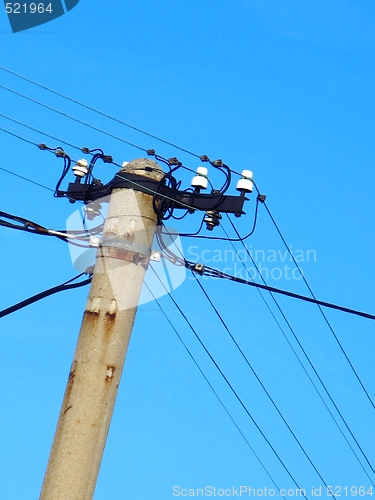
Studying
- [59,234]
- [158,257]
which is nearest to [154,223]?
[158,257]

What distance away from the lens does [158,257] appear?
29.0 ft

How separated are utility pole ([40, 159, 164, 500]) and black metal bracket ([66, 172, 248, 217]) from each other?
0.07m

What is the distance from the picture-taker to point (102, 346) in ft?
27.1

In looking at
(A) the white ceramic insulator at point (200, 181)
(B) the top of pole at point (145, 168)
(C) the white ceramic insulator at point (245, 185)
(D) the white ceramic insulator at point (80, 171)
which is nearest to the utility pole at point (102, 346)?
(B) the top of pole at point (145, 168)

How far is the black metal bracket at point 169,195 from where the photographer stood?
352 inches

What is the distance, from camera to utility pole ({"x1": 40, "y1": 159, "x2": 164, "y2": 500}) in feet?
25.9

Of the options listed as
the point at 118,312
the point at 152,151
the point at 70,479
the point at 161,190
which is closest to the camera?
the point at 70,479

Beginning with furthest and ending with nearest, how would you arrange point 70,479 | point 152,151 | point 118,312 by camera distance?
point 152,151 < point 118,312 < point 70,479

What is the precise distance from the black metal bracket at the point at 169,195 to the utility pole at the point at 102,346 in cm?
7

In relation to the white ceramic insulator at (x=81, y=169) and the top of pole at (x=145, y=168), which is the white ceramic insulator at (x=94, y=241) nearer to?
the top of pole at (x=145, y=168)

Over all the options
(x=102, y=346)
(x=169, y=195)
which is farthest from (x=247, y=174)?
(x=102, y=346)

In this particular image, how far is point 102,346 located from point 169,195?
1.77 meters

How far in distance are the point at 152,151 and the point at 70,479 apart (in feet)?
12.0

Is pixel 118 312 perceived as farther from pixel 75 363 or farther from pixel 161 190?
pixel 161 190
